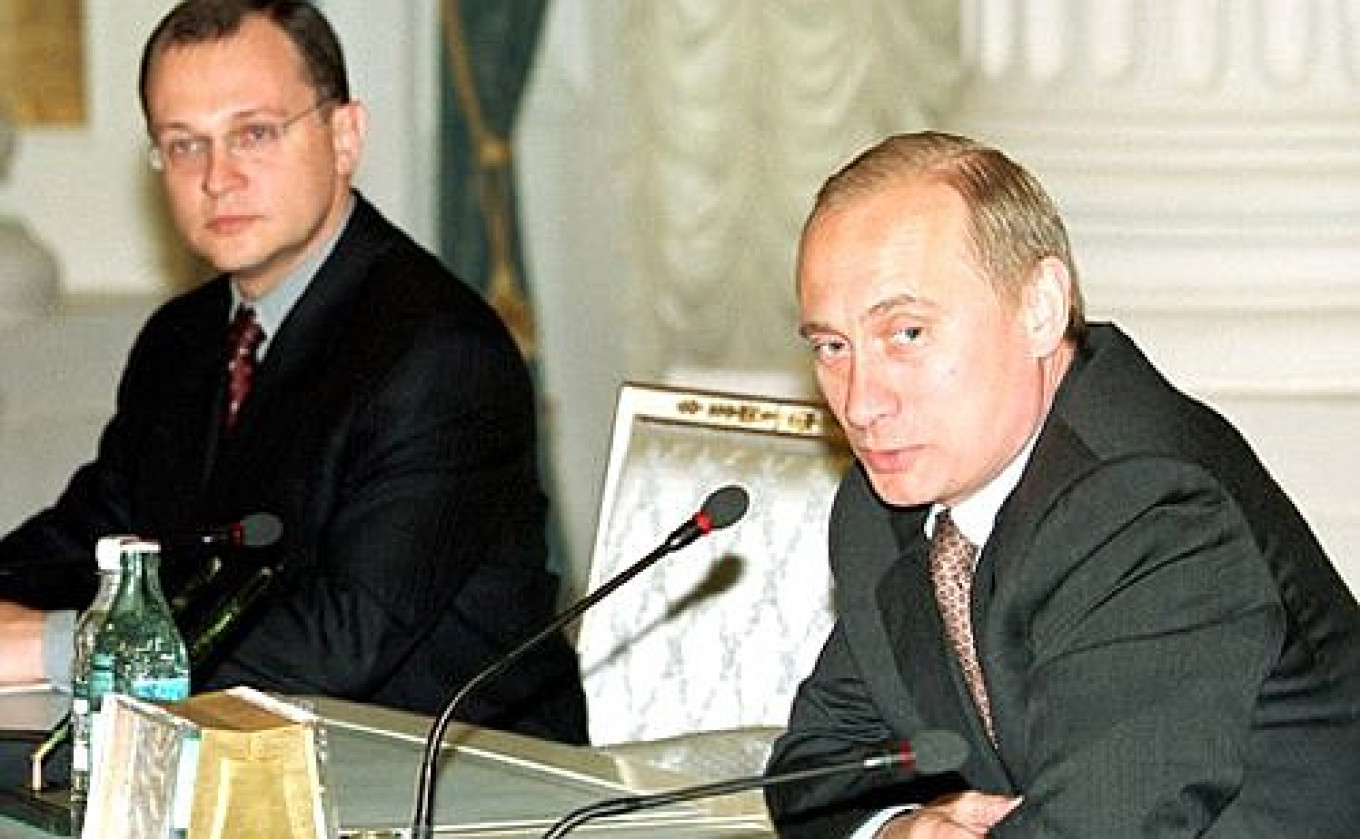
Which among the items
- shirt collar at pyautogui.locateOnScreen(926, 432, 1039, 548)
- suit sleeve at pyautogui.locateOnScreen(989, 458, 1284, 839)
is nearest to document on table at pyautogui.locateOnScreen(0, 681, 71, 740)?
shirt collar at pyautogui.locateOnScreen(926, 432, 1039, 548)

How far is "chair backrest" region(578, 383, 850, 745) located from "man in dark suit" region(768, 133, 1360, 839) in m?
1.12

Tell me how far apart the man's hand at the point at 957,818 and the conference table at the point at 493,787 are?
0.63ft

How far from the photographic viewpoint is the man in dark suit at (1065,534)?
2771mm

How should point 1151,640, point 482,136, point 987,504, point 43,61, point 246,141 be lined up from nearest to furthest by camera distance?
point 1151,640, point 987,504, point 246,141, point 43,61, point 482,136

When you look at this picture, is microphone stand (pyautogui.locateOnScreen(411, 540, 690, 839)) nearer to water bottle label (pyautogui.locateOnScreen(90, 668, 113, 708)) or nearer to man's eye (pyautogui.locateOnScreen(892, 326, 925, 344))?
man's eye (pyautogui.locateOnScreen(892, 326, 925, 344))

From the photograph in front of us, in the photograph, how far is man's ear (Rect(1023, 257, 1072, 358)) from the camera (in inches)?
115

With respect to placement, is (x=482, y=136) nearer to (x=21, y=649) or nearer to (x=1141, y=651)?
(x=21, y=649)

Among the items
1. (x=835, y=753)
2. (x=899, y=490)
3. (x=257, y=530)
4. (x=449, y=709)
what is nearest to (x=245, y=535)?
(x=257, y=530)

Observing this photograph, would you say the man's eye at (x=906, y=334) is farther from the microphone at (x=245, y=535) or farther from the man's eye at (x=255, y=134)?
the man's eye at (x=255, y=134)

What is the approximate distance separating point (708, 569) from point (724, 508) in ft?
4.55

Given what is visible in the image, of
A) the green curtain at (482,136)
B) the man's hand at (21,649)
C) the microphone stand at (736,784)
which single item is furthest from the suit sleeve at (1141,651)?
the green curtain at (482,136)

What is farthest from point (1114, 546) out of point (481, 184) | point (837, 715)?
point (481, 184)

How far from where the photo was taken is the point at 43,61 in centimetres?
796

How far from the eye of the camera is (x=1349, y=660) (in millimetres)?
2959
